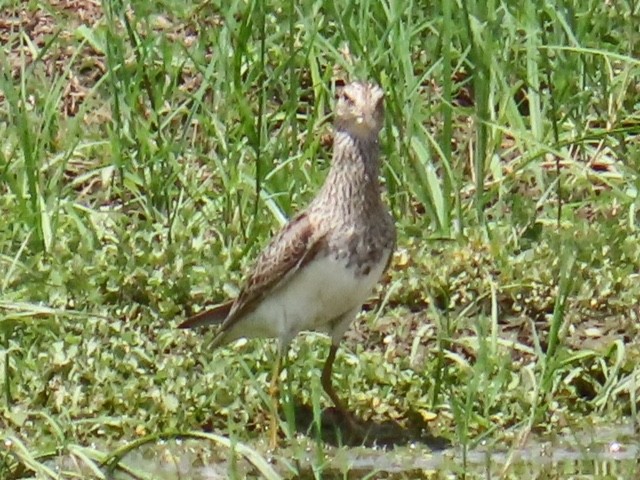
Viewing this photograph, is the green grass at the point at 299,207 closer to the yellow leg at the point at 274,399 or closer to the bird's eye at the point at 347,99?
the yellow leg at the point at 274,399

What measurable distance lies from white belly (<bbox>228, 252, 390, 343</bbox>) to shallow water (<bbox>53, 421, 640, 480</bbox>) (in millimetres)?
403

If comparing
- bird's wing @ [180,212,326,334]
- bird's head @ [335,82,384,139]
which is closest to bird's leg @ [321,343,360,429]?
bird's wing @ [180,212,326,334]

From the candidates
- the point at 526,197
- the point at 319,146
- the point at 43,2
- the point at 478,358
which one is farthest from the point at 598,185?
the point at 43,2

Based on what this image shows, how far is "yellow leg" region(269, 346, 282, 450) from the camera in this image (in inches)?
237

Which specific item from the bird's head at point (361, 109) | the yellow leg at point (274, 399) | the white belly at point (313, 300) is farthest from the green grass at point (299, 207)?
the bird's head at point (361, 109)

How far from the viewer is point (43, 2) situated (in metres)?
8.97

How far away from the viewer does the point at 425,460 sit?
6.05 meters

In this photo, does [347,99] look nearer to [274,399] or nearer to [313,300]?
[313,300]

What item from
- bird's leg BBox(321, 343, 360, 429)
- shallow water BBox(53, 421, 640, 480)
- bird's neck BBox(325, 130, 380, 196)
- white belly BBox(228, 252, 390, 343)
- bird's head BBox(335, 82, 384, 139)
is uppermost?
bird's head BBox(335, 82, 384, 139)

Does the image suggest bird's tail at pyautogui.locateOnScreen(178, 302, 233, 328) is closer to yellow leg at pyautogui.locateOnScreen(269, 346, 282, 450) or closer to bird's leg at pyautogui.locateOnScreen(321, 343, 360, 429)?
yellow leg at pyautogui.locateOnScreen(269, 346, 282, 450)

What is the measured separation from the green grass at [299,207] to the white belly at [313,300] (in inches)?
8.0

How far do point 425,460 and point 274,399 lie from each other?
0.54 metres

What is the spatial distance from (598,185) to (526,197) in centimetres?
33

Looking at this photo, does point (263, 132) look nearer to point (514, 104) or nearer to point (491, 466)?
point (514, 104)
